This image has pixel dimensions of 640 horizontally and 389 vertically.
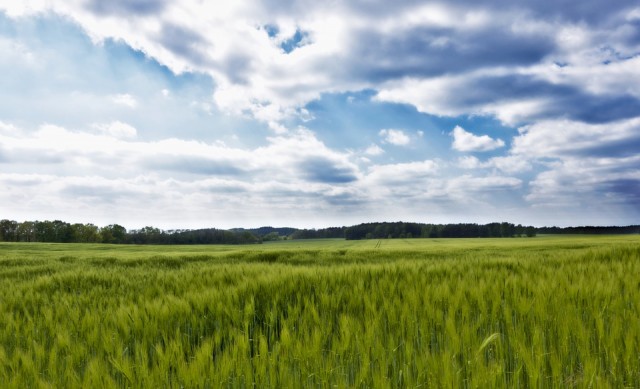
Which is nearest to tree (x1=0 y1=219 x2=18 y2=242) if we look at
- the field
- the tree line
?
the tree line

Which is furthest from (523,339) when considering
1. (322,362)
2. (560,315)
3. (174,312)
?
(174,312)

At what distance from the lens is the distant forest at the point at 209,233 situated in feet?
359

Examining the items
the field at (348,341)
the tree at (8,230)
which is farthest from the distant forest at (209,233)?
the field at (348,341)

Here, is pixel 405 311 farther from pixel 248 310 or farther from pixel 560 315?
pixel 248 310

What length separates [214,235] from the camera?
131875 millimetres

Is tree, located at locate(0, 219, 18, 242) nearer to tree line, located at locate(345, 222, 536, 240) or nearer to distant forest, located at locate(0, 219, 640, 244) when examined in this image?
distant forest, located at locate(0, 219, 640, 244)

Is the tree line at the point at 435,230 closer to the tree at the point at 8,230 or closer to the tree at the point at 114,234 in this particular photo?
the tree at the point at 114,234

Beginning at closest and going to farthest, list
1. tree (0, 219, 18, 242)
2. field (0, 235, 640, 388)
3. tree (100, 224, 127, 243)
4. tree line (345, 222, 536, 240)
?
1. field (0, 235, 640, 388)
2. tree (0, 219, 18, 242)
3. tree (100, 224, 127, 243)
4. tree line (345, 222, 536, 240)

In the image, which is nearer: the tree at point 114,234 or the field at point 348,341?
the field at point 348,341

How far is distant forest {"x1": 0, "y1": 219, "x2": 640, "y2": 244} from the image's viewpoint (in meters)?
109

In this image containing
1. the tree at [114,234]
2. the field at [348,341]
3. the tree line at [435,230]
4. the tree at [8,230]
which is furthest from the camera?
the tree line at [435,230]

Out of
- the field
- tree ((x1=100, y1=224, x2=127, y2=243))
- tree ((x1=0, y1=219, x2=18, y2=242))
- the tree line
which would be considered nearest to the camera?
the field

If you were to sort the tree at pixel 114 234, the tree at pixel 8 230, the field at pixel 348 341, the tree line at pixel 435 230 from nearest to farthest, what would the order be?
the field at pixel 348 341
the tree at pixel 8 230
the tree at pixel 114 234
the tree line at pixel 435 230

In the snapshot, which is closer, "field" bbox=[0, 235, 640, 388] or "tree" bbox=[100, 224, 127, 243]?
"field" bbox=[0, 235, 640, 388]
